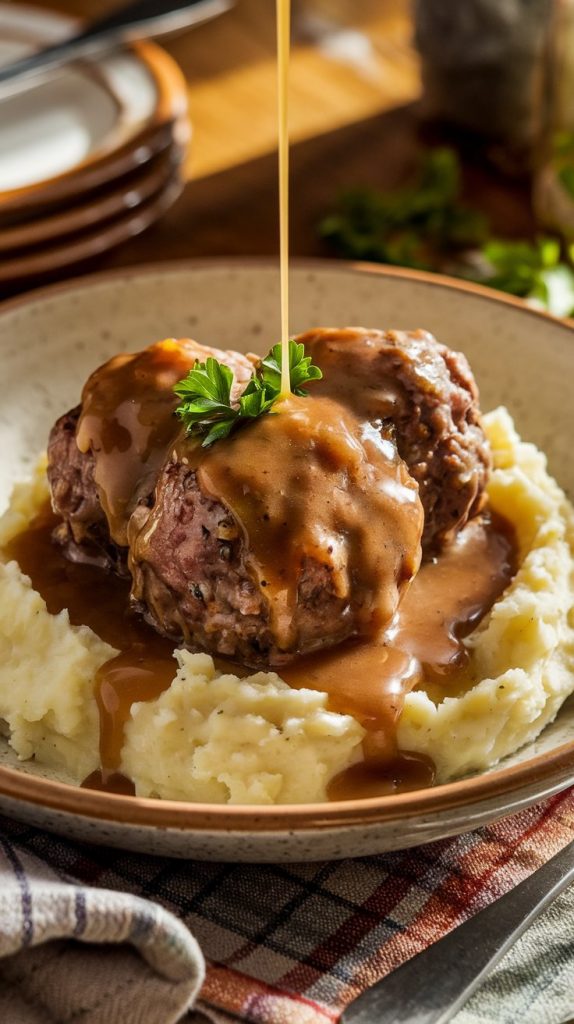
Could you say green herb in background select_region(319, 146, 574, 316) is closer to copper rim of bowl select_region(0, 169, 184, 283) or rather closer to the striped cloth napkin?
copper rim of bowl select_region(0, 169, 184, 283)

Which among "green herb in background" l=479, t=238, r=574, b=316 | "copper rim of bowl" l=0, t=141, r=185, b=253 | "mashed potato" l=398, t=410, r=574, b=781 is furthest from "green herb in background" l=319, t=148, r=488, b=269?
"mashed potato" l=398, t=410, r=574, b=781

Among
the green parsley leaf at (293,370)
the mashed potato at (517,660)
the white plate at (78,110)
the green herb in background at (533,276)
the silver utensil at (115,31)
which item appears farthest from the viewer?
the silver utensil at (115,31)

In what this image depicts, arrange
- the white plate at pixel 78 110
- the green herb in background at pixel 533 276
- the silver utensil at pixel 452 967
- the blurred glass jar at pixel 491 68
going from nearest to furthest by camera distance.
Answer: the silver utensil at pixel 452 967 → the green herb in background at pixel 533 276 → the white plate at pixel 78 110 → the blurred glass jar at pixel 491 68

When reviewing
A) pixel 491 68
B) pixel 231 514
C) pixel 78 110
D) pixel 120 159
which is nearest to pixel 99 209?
pixel 120 159

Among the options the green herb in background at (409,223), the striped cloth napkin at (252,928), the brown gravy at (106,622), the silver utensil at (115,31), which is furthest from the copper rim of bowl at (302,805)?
the silver utensil at (115,31)

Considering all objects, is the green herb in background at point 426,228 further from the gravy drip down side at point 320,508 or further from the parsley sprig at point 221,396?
the gravy drip down side at point 320,508

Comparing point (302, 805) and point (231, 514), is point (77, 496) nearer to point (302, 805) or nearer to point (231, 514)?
point (231, 514)
